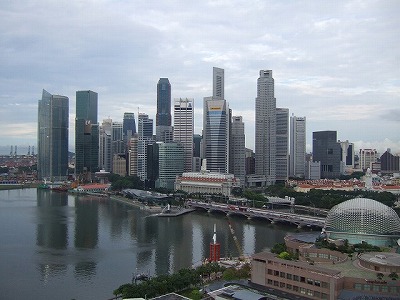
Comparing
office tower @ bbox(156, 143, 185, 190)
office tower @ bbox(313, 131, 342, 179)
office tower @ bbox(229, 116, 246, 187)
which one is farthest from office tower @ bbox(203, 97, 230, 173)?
office tower @ bbox(313, 131, 342, 179)

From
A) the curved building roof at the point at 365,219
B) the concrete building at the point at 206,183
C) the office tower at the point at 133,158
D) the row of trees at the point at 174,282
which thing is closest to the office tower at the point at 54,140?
the office tower at the point at 133,158

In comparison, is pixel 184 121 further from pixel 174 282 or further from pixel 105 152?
pixel 174 282

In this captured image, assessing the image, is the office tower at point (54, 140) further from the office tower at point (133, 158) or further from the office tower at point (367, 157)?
the office tower at point (367, 157)

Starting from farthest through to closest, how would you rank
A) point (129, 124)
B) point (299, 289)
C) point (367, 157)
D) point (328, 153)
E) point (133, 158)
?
point (129, 124) < point (367, 157) < point (328, 153) < point (133, 158) < point (299, 289)

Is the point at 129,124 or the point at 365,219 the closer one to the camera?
the point at 365,219

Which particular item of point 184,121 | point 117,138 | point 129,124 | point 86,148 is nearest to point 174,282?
point 184,121

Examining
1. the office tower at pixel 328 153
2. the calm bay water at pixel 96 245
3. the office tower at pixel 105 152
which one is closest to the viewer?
the calm bay water at pixel 96 245

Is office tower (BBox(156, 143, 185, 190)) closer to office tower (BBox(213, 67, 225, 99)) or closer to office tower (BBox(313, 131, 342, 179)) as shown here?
office tower (BBox(213, 67, 225, 99))
